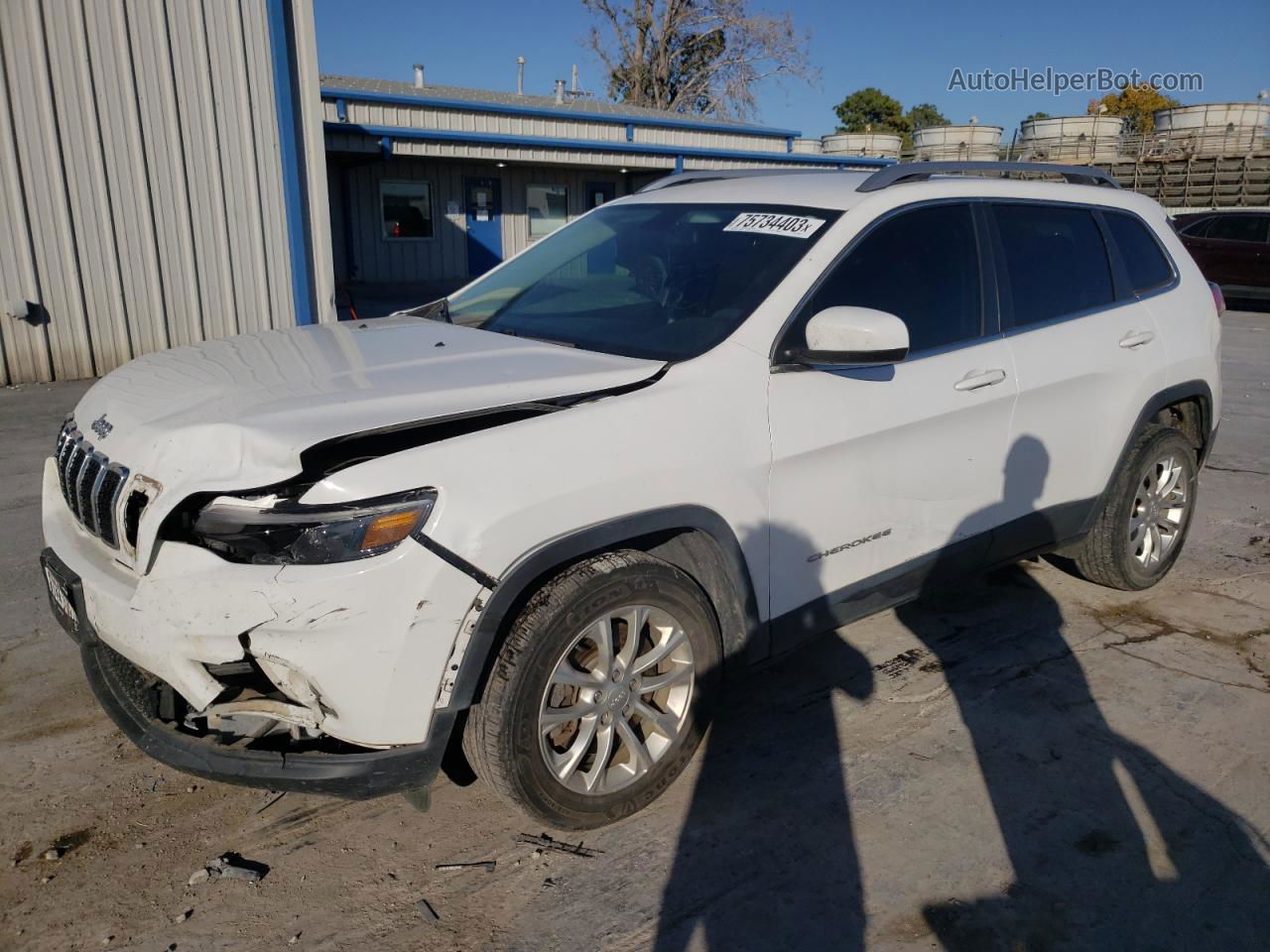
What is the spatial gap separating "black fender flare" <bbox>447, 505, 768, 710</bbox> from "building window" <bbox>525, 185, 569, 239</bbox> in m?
19.6

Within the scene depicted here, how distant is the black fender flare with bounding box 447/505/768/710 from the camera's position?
243 cm

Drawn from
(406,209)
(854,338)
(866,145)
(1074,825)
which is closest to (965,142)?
(866,145)

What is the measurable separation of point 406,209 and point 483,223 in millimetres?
1878

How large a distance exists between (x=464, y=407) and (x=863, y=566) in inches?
62.0

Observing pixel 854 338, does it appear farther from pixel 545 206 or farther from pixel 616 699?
pixel 545 206

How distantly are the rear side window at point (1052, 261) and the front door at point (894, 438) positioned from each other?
21 centimetres

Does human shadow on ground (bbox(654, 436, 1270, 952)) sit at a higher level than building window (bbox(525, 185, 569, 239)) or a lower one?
lower

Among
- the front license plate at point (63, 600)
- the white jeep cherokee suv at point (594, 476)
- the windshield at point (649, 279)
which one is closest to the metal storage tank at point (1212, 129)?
the white jeep cherokee suv at point (594, 476)

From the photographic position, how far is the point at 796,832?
2.91 metres

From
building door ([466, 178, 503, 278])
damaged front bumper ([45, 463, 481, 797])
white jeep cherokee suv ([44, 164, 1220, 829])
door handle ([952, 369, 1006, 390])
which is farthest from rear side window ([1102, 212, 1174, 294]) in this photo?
building door ([466, 178, 503, 278])

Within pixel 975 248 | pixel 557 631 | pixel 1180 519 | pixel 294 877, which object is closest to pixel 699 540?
pixel 557 631

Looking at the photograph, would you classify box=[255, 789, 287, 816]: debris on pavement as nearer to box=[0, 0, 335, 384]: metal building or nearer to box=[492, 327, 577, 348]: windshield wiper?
box=[492, 327, 577, 348]: windshield wiper

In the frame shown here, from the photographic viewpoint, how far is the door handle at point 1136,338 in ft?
14.0

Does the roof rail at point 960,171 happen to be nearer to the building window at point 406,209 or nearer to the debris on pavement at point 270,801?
the debris on pavement at point 270,801
